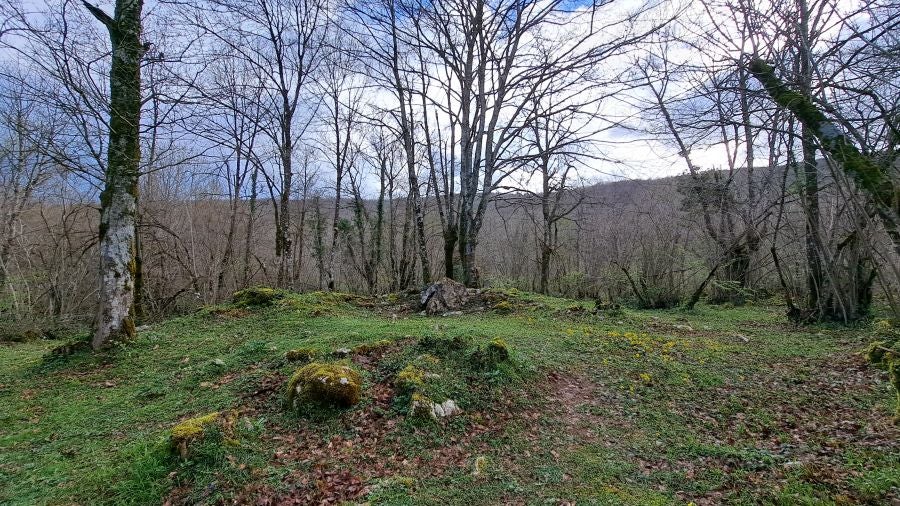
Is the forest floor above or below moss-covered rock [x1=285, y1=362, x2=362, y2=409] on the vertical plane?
below

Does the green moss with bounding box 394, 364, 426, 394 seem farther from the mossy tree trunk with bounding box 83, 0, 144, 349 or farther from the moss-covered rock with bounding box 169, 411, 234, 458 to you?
the mossy tree trunk with bounding box 83, 0, 144, 349

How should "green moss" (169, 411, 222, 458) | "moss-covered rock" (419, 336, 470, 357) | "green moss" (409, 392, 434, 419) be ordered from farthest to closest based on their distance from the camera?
"moss-covered rock" (419, 336, 470, 357)
"green moss" (409, 392, 434, 419)
"green moss" (169, 411, 222, 458)

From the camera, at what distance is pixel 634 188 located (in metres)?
19.1

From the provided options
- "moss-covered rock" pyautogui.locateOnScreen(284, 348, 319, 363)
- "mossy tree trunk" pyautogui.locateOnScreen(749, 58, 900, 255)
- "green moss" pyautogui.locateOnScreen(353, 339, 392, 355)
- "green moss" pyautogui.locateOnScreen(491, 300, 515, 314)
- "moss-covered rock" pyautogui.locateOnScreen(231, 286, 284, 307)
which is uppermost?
"mossy tree trunk" pyautogui.locateOnScreen(749, 58, 900, 255)

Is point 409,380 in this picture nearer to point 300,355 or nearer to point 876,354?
point 300,355

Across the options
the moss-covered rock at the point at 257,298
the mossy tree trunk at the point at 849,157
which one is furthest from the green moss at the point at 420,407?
the moss-covered rock at the point at 257,298

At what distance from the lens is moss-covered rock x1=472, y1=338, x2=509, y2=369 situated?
4426 millimetres

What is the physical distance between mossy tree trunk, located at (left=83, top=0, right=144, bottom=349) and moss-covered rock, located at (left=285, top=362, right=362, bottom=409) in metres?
3.41

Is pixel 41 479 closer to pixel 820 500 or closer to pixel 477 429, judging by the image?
pixel 477 429

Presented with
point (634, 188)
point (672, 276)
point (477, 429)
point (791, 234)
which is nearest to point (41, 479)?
point (477, 429)

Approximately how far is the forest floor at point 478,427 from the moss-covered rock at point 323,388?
0.39 ft

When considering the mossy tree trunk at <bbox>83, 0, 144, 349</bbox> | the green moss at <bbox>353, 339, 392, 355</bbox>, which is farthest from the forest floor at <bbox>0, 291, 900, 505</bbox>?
the mossy tree trunk at <bbox>83, 0, 144, 349</bbox>

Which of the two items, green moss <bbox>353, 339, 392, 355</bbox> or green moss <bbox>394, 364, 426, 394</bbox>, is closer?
green moss <bbox>394, 364, 426, 394</bbox>

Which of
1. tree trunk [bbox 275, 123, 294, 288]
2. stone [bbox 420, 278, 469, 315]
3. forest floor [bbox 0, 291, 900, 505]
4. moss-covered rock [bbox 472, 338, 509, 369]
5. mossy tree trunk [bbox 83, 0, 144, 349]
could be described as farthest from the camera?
tree trunk [bbox 275, 123, 294, 288]
